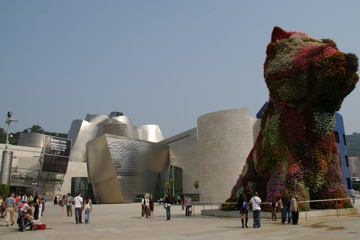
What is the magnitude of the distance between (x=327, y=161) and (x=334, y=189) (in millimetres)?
1229

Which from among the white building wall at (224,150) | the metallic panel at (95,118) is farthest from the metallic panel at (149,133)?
the white building wall at (224,150)

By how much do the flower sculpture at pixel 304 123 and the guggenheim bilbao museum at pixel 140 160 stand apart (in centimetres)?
2670

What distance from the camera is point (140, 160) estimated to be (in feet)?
179

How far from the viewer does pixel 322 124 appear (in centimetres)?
1554

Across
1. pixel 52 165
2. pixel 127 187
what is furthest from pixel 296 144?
pixel 52 165

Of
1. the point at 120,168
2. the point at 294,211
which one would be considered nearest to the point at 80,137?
the point at 120,168

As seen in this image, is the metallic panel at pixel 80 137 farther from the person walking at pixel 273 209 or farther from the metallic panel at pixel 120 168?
the person walking at pixel 273 209

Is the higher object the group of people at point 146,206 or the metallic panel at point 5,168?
the metallic panel at point 5,168

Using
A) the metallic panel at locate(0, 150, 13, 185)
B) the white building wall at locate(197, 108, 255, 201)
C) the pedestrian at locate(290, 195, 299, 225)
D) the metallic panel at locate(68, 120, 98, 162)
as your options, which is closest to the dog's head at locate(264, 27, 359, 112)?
the pedestrian at locate(290, 195, 299, 225)

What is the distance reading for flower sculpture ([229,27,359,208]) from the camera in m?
14.6

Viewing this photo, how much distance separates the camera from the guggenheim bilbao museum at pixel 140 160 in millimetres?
43031

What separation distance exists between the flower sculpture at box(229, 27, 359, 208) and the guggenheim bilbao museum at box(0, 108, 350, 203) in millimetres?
26700

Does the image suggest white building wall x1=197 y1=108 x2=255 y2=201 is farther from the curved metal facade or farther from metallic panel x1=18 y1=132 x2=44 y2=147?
metallic panel x1=18 y1=132 x2=44 y2=147

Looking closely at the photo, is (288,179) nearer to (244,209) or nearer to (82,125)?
(244,209)
